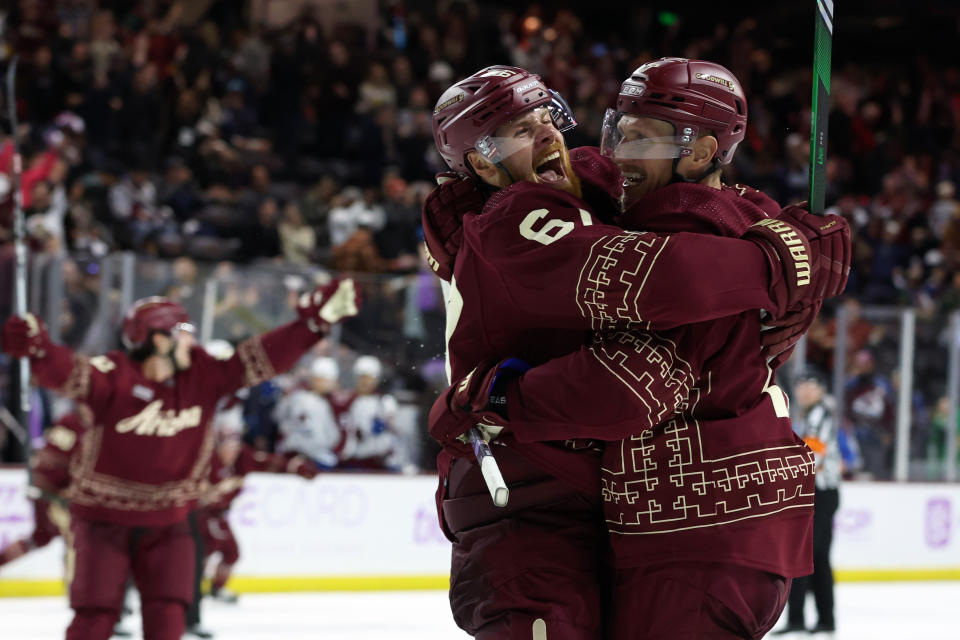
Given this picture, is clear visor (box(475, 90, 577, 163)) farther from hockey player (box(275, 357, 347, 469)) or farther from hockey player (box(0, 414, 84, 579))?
hockey player (box(275, 357, 347, 469))

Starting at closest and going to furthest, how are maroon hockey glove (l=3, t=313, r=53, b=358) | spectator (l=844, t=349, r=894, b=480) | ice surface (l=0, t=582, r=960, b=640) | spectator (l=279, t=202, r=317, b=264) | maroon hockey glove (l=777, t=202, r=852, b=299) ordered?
maroon hockey glove (l=777, t=202, r=852, b=299)
maroon hockey glove (l=3, t=313, r=53, b=358)
ice surface (l=0, t=582, r=960, b=640)
spectator (l=844, t=349, r=894, b=480)
spectator (l=279, t=202, r=317, b=264)

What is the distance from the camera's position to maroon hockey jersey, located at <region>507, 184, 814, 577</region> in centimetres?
191

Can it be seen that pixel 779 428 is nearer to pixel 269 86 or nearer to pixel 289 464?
pixel 289 464

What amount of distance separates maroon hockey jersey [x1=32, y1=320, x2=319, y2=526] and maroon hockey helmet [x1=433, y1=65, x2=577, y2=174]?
2429mm

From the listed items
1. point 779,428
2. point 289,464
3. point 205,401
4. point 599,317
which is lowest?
point 289,464

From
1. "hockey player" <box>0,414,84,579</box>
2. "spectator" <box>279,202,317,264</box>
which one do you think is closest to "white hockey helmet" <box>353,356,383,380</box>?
"spectator" <box>279,202,317,264</box>

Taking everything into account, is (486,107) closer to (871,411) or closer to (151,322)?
(151,322)

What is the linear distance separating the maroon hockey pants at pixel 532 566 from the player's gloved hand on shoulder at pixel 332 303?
7.81 feet

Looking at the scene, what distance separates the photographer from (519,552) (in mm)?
2025

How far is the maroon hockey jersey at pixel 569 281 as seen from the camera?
1851 millimetres

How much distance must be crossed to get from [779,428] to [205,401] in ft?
9.96

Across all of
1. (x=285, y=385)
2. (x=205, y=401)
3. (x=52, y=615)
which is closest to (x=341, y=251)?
(x=285, y=385)

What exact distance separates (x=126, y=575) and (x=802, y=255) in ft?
9.90

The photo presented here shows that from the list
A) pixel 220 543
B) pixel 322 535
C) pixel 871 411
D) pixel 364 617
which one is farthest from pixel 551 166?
pixel 871 411
